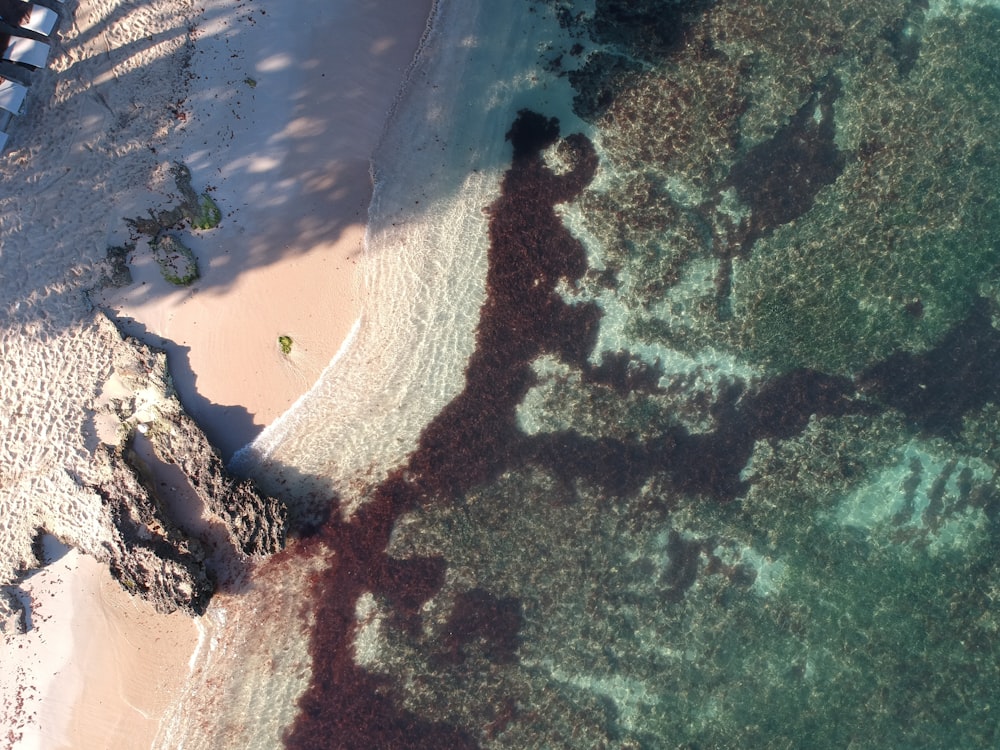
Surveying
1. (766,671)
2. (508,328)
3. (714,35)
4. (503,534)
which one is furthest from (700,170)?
(766,671)

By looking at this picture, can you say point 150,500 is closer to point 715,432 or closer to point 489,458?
point 489,458

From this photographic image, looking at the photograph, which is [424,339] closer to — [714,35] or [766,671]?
[714,35]

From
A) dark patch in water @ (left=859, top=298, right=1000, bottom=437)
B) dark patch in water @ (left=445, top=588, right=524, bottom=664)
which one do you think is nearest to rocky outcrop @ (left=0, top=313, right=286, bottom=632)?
dark patch in water @ (left=445, top=588, right=524, bottom=664)

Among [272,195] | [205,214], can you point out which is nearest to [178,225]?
[205,214]

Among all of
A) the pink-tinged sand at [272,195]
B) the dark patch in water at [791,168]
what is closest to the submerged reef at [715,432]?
the dark patch in water at [791,168]

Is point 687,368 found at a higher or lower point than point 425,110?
lower

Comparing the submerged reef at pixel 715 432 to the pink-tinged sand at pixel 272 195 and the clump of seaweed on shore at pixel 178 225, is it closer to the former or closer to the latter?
the pink-tinged sand at pixel 272 195
